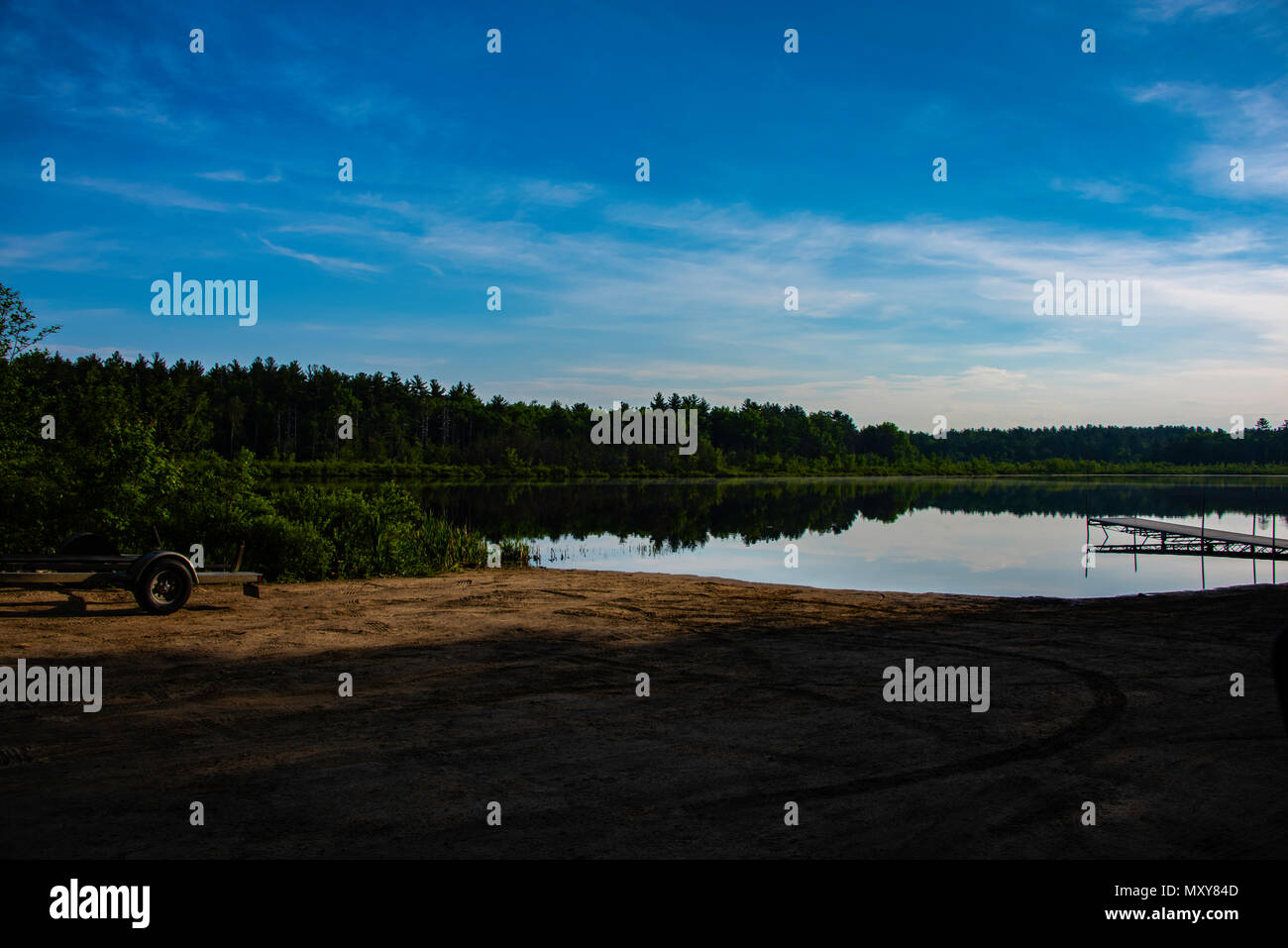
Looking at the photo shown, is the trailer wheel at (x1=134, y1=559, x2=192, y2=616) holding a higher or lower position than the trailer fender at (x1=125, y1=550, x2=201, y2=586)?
lower

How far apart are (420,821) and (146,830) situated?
1.67m

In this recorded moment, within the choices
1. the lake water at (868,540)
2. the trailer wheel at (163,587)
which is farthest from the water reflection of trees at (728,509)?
the trailer wheel at (163,587)

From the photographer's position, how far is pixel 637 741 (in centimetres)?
689

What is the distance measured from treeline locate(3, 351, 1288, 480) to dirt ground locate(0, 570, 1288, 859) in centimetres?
6532

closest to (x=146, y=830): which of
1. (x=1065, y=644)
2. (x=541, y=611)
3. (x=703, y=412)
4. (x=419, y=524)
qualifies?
(x=541, y=611)

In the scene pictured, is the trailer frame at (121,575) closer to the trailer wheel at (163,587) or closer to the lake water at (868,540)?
the trailer wheel at (163,587)

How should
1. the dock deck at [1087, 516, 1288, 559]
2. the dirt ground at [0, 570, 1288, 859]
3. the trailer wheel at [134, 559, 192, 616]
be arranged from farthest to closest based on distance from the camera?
the dock deck at [1087, 516, 1288, 559], the trailer wheel at [134, 559, 192, 616], the dirt ground at [0, 570, 1288, 859]

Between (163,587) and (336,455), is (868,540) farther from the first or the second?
(336,455)

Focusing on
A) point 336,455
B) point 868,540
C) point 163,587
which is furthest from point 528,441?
point 163,587

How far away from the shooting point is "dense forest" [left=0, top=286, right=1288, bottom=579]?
1627 centimetres

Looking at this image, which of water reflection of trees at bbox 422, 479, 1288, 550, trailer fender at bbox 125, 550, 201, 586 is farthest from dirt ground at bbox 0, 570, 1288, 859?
water reflection of trees at bbox 422, 479, 1288, 550

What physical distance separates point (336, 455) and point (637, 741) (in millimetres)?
112614

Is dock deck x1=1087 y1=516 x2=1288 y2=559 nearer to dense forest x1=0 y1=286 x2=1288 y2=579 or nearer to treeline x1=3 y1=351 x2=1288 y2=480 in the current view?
dense forest x1=0 y1=286 x2=1288 y2=579

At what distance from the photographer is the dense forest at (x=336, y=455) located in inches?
640
